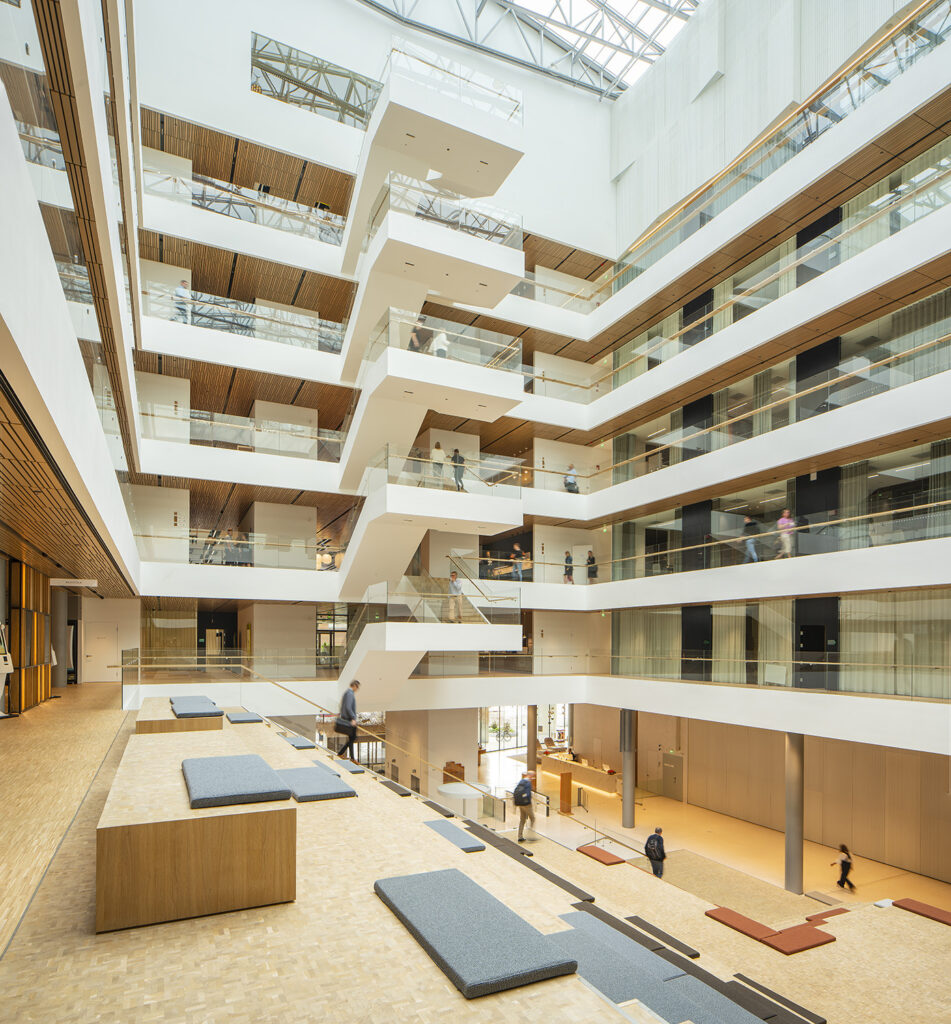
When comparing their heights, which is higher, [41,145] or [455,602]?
[41,145]

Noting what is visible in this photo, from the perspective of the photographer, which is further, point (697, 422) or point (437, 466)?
point (697, 422)

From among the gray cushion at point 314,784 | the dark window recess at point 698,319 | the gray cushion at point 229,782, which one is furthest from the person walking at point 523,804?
the dark window recess at point 698,319

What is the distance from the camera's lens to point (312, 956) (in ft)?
12.4

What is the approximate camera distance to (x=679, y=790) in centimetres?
2112

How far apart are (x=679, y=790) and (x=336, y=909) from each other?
742 inches

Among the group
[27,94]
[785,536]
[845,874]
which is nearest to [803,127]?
[785,536]

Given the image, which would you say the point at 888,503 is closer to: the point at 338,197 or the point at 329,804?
the point at 329,804

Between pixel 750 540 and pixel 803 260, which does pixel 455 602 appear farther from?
pixel 803 260

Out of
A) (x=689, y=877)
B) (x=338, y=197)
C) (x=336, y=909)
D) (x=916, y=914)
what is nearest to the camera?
(x=336, y=909)

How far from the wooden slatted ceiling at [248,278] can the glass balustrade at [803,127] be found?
25.2ft

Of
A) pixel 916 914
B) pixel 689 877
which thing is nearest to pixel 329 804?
pixel 916 914

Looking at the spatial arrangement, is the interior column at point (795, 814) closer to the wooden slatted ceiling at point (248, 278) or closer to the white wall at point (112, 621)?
the wooden slatted ceiling at point (248, 278)

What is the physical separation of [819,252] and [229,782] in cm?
1349

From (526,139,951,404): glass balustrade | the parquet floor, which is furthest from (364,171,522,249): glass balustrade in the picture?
the parquet floor
